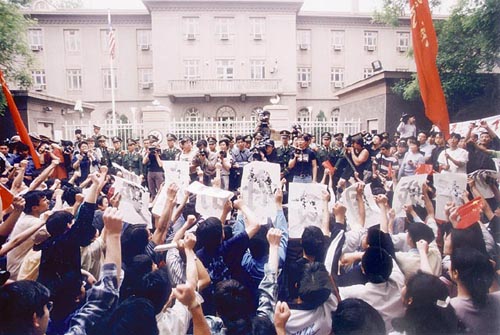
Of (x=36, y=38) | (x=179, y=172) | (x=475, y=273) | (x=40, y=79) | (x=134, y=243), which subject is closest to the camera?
(x=475, y=273)

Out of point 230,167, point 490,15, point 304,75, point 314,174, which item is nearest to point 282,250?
point 314,174

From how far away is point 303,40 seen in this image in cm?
2303

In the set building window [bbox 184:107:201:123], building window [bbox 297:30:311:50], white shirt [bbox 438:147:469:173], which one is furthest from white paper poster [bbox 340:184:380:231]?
building window [bbox 297:30:311:50]

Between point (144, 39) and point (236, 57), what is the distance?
575cm

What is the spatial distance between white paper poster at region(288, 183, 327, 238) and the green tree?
663 centimetres

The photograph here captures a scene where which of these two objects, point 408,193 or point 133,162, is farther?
point 133,162

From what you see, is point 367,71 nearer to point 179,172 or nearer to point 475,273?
point 179,172

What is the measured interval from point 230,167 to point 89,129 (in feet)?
28.7

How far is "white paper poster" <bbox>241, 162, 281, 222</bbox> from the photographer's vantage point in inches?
154

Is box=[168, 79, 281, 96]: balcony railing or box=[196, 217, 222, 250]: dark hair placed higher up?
box=[168, 79, 281, 96]: balcony railing

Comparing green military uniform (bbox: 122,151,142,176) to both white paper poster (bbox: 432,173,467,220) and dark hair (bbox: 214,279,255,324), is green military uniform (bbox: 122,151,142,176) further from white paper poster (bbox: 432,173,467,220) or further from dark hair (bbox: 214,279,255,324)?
dark hair (bbox: 214,279,255,324)

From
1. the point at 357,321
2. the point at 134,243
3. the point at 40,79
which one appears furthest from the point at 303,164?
Answer: the point at 40,79

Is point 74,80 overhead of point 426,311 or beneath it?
overhead

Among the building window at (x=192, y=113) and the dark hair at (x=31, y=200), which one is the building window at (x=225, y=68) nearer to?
the building window at (x=192, y=113)
